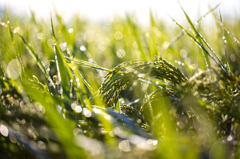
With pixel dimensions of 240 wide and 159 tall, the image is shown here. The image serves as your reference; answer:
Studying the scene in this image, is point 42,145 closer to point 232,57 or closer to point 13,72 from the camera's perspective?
point 13,72

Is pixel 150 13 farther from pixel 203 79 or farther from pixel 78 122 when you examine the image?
pixel 78 122

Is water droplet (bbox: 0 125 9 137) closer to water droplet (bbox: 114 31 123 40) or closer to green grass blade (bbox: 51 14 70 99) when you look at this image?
green grass blade (bbox: 51 14 70 99)

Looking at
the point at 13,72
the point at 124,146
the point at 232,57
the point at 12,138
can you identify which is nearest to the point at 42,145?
the point at 12,138

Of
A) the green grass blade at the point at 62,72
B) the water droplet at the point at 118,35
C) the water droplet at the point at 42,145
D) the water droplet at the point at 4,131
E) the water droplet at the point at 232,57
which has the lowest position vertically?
the water droplet at the point at 42,145

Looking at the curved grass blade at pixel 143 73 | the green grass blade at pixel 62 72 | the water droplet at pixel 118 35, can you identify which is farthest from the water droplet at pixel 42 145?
the water droplet at pixel 118 35

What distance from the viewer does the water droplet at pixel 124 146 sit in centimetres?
42

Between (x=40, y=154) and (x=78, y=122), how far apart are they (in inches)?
5.7

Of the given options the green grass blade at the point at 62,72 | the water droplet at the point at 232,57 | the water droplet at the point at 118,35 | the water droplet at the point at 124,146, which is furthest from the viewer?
the water droplet at the point at 118,35

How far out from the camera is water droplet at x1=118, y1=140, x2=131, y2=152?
420 millimetres

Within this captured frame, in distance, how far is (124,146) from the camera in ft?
1.41

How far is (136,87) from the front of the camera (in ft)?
3.08

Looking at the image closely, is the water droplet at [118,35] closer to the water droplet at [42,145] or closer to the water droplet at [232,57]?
the water droplet at [232,57]

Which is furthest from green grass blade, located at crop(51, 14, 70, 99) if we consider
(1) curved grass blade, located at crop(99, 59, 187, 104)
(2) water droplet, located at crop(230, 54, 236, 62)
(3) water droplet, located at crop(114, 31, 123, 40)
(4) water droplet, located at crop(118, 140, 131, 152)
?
(3) water droplet, located at crop(114, 31, 123, 40)

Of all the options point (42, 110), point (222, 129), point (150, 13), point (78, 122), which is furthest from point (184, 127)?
point (150, 13)
